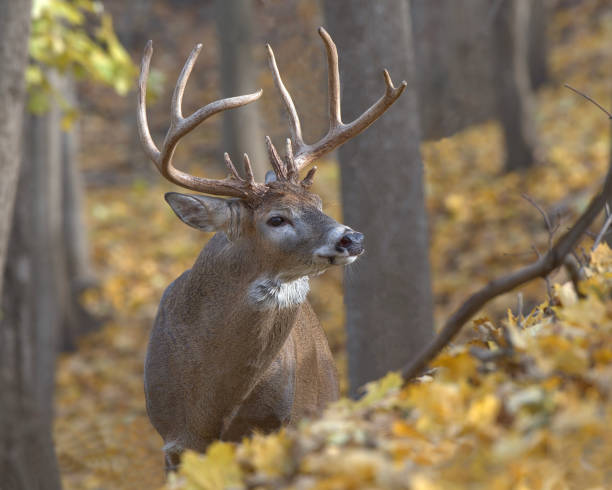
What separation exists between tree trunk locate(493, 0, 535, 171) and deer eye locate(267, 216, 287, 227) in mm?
8220

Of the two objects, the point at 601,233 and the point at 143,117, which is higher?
the point at 143,117

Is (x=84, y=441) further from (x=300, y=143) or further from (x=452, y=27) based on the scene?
(x=452, y=27)

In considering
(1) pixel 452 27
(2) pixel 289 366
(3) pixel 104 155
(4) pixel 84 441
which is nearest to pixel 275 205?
(2) pixel 289 366

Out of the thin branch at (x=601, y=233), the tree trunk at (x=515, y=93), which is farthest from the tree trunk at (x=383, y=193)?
the tree trunk at (x=515, y=93)

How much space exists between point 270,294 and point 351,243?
56cm

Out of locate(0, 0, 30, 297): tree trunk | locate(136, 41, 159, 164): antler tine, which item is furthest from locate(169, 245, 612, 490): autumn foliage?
locate(0, 0, 30, 297): tree trunk

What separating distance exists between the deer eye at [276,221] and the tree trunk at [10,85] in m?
1.95

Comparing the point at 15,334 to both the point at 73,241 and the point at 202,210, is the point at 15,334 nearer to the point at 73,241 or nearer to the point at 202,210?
the point at 202,210

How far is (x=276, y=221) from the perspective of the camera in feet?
15.9

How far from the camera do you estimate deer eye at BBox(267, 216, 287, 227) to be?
4832 mm

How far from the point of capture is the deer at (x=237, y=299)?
15.6 ft

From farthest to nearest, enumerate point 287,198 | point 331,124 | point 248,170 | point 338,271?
point 338,271 < point 331,124 < point 287,198 < point 248,170

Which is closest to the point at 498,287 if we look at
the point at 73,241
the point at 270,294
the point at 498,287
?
the point at 498,287

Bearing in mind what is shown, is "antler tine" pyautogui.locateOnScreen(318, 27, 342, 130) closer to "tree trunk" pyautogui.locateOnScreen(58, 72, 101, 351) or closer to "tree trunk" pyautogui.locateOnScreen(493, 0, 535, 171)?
"tree trunk" pyautogui.locateOnScreen(493, 0, 535, 171)
